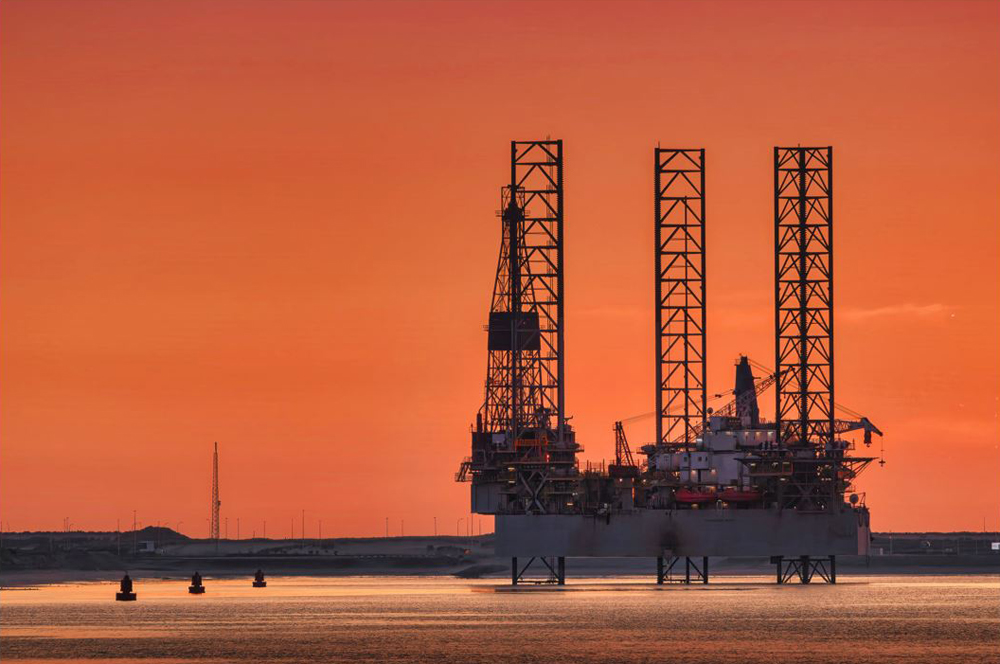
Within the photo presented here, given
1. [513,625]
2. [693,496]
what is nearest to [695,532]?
[693,496]

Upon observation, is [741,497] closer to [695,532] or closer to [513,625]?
[695,532]

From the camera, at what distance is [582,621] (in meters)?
112

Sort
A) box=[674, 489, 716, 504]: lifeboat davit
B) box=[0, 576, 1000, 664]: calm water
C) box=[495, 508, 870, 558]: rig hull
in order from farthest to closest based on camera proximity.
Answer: box=[674, 489, 716, 504]: lifeboat davit → box=[495, 508, 870, 558]: rig hull → box=[0, 576, 1000, 664]: calm water

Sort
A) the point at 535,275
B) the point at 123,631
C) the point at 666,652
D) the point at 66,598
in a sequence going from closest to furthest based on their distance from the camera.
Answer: the point at 666,652
the point at 123,631
the point at 535,275
the point at 66,598

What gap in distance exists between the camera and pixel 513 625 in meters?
108

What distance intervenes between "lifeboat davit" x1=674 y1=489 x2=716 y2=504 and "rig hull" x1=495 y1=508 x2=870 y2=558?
5.12ft

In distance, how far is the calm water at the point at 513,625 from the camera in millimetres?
88562

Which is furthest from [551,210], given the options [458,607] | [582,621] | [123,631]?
[123,631]

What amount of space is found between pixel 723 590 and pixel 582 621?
5113cm

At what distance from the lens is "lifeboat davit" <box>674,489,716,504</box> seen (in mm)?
134125

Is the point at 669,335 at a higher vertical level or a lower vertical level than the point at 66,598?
higher

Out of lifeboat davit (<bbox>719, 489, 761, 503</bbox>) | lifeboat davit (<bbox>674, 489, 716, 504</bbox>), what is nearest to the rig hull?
lifeboat davit (<bbox>719, 489, 761, 503</bbox>)

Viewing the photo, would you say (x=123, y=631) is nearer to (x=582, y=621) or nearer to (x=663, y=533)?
(x=582, y=621)

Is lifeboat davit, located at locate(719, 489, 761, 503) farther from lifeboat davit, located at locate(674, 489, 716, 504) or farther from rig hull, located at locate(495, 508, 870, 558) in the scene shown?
rig hull, located at locate(495, 508, 870, 558)
